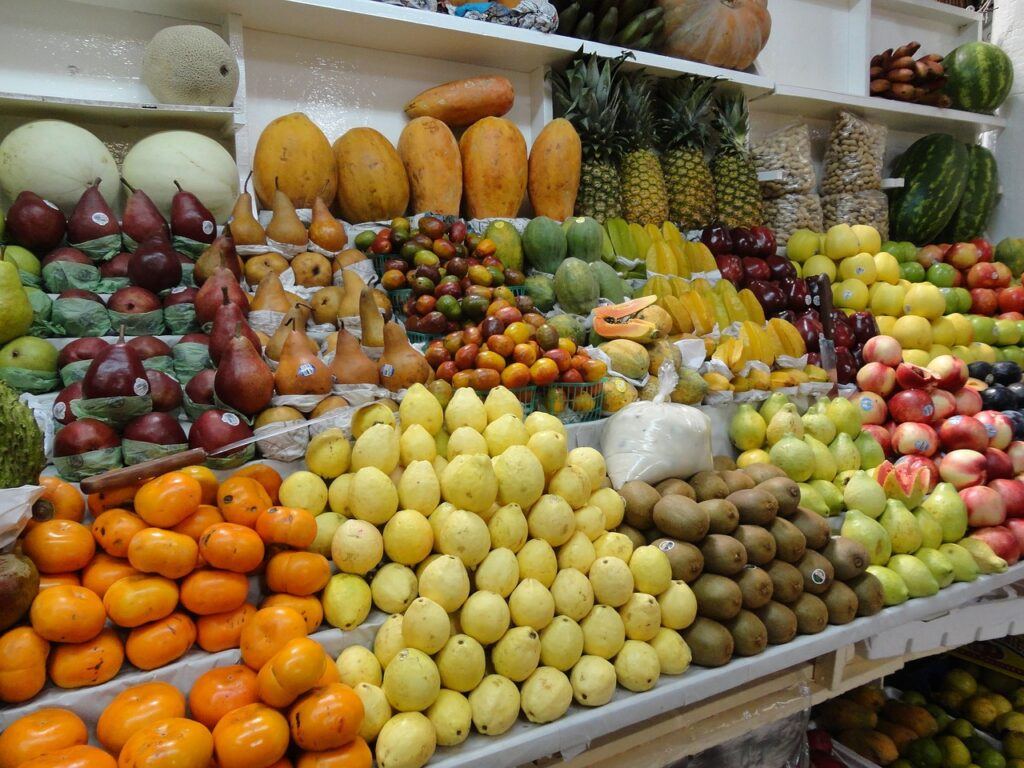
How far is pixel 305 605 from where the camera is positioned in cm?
128

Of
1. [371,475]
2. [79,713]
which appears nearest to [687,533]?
[371,475]

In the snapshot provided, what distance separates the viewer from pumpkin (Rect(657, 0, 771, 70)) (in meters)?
3.36

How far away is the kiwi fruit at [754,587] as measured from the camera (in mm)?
1570

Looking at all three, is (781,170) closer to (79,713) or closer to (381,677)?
(381,677)

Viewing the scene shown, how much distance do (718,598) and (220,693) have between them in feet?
3.55

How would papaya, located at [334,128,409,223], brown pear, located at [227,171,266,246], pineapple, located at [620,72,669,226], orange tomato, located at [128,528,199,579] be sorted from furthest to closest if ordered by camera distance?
1. pineapple, located at [620,72,669,226]
2. papaya, located at [334,128,409,223]
3. brown pear, located at [227,171,266,246]
4. orange tomato, located at [128,528,199,579]

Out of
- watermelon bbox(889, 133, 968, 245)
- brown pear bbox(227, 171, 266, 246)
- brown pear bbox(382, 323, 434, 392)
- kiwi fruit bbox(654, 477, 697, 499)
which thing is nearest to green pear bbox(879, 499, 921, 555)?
kiwi fruit bbox(654, 477, 697, 499)

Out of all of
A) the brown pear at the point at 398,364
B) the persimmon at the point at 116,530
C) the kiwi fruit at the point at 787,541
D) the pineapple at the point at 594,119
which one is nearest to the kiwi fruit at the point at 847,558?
the kiwi fruit at the point at 787,541

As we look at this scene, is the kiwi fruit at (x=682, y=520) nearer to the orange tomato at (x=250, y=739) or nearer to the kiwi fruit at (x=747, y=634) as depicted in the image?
the kiwi fruit at (x=747, y=634)

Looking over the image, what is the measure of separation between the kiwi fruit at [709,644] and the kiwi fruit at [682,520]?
0.68 ft

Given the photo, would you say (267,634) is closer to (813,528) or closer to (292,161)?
(813,528)

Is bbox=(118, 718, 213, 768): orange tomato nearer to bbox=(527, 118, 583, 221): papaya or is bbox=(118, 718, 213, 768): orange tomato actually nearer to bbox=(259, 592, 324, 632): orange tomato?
bbox=(259, 592, 324, 632): orange tomato

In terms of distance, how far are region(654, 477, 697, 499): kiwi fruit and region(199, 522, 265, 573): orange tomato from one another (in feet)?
3.39

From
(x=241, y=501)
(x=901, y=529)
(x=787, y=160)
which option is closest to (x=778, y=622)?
(x=901, y=529)
